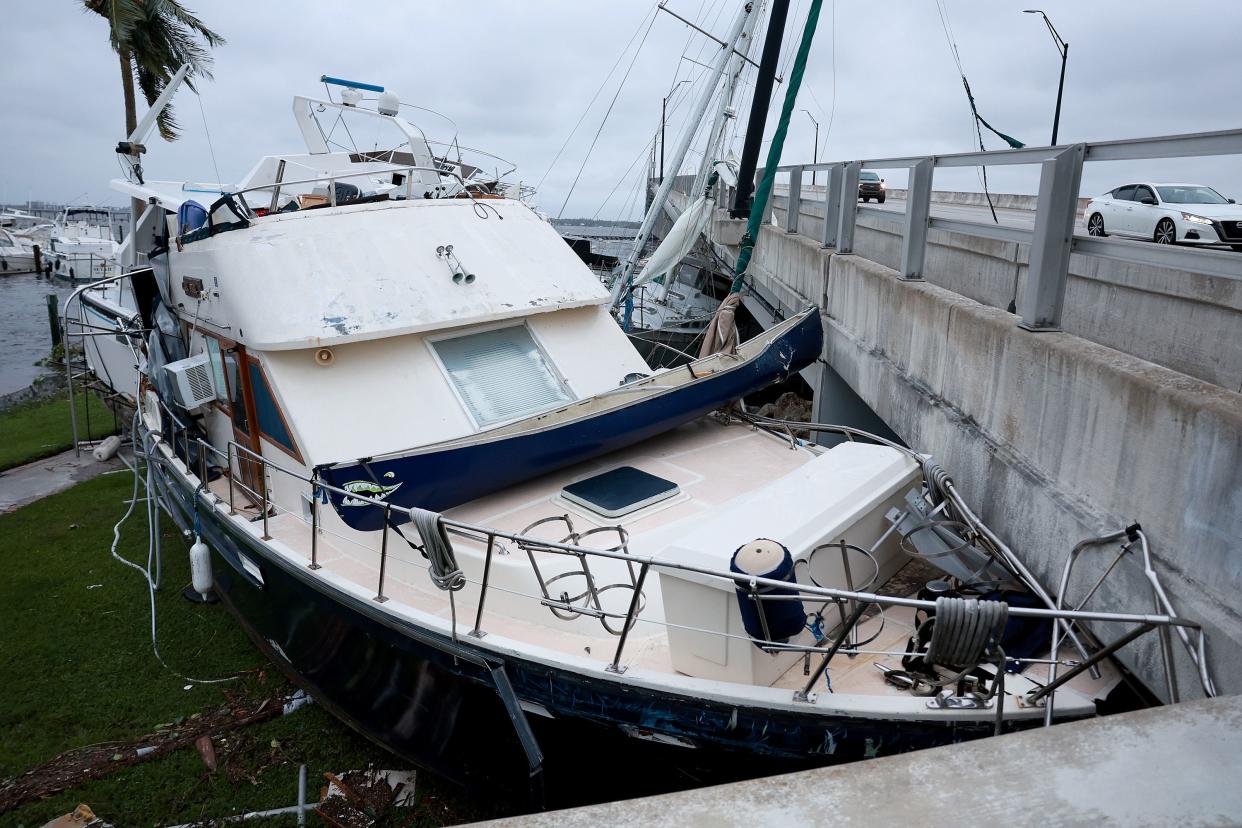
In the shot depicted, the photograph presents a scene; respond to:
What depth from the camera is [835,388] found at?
311 inches

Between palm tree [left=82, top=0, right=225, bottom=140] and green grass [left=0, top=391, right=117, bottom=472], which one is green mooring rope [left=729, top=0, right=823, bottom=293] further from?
palm tree [left=82, top=0, right=225, bottom=140]

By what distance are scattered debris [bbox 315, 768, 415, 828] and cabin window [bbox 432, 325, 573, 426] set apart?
2197mm

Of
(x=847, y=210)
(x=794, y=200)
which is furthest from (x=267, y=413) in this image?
(x=794, y=200)

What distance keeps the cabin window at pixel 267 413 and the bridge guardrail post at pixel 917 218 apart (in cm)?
426

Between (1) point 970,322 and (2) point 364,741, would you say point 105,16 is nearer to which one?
(2) point 364,741

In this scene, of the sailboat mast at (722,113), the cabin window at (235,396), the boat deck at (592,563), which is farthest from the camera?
the sailboat mast at (722,113)

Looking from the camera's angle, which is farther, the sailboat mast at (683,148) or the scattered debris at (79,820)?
the sailboat mast at (683,148)

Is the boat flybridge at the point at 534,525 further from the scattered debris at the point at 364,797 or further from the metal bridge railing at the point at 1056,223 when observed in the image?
the metal bridge railing at the point at 1056,223

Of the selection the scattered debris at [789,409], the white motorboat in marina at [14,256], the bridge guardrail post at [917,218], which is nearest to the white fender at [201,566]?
the bridge guardrail post at [917,218]

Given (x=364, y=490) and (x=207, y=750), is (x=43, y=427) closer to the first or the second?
(x=207, y=750)

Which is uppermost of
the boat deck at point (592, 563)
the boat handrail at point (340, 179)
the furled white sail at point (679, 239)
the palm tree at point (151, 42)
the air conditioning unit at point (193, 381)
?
the palm tree at point (151, 42)

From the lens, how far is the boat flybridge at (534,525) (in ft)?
10.5

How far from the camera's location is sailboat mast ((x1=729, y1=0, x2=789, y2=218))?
10047 mm

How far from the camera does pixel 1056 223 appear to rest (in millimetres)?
3705
